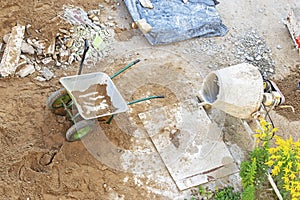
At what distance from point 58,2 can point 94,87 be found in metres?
2.23

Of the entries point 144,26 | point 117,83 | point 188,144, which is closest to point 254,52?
point 144,26

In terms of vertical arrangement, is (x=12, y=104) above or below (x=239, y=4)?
below

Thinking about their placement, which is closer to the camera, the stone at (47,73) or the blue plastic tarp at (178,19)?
the stone at (47,73)

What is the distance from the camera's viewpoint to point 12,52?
21.9 ft

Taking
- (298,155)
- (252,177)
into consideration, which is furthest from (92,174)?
(298,155)

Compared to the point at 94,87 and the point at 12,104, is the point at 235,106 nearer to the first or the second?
the point at 94,87

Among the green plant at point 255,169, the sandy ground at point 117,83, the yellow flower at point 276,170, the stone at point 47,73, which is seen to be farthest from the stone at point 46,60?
the yellow flower at point 276,170

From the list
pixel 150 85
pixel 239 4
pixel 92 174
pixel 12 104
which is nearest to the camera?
pixel 92 174

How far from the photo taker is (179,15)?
7.44 metres

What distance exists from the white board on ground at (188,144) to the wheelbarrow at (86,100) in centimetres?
67

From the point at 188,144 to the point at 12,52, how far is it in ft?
9.06

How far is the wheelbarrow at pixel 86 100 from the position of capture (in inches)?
224

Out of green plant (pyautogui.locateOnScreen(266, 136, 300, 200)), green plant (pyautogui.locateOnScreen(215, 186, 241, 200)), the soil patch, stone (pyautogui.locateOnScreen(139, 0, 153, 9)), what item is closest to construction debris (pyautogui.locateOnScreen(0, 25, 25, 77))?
stone (pyautogui.locateOnScreen(139, 0, 153, 9))

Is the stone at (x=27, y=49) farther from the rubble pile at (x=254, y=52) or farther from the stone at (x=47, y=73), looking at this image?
the rubble pile at (x=254, y=52)
